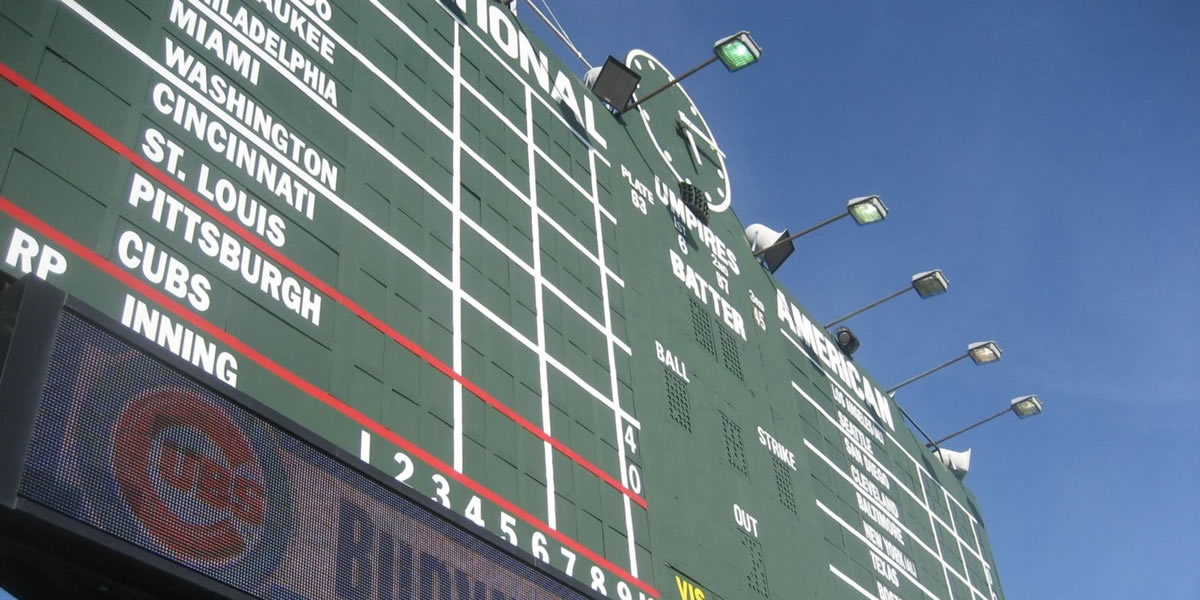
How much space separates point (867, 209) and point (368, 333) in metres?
8.25

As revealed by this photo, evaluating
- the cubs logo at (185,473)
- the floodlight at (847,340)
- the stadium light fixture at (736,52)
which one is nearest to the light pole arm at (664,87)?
the stadium light fixture at (736,52)

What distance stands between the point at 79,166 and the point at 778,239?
27.2 feet

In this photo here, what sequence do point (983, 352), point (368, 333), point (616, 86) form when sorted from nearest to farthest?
1. point (368, 333)
2. point (616, 86)
3. point (983, 352)

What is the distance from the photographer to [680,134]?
11070 millimetres

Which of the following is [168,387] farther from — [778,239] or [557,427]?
[778,239]

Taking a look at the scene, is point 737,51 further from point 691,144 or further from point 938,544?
point 938,544

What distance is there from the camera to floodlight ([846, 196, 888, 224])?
1273 cm

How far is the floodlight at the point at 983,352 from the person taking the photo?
1546 cm

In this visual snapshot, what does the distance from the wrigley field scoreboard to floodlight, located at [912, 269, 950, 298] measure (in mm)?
4447

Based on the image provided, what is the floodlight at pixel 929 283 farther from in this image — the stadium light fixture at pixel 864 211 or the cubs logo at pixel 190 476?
the cubs logo at pixel 190 476

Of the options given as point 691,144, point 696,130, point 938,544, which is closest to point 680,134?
point 691,144

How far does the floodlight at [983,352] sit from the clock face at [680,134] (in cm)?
514

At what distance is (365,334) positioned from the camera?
5422 mm

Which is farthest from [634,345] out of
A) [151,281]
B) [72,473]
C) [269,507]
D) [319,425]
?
[72,473]
